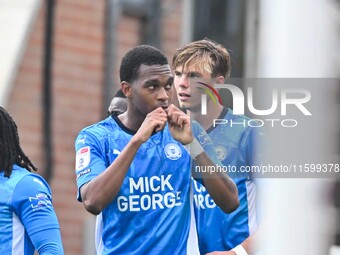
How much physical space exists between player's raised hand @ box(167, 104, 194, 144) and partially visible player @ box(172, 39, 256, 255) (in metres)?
0.27

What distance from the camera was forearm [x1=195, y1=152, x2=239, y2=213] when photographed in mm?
6051

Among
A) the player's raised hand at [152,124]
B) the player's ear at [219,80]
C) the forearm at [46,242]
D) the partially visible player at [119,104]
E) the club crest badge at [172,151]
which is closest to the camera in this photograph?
the player's raised hand at [152,124]

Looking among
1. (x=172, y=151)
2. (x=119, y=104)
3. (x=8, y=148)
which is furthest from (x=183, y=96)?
(x=8, y=148)

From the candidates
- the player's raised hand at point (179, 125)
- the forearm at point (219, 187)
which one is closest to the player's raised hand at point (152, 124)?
the player's raised hand at point (179, 125)

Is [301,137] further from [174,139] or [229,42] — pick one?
[229,42]

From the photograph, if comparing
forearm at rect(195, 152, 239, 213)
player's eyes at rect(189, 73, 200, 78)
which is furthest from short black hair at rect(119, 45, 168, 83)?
forearm at rect(195, 152, 239, 213)

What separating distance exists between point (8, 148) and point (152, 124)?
87cm

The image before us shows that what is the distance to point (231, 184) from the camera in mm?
6152

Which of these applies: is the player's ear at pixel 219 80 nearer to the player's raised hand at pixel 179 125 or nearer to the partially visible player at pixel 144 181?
the partially visible player at pixel 144 181

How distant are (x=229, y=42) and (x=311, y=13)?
35.8 ft

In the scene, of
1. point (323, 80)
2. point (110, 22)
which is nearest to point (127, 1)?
point (110, 22)

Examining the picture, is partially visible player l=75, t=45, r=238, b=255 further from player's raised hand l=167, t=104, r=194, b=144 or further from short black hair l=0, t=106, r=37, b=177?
short black hair l=0, t=106, r=37, b=177

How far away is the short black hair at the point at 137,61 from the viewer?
636cm

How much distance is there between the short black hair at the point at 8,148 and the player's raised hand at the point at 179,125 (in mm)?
903
